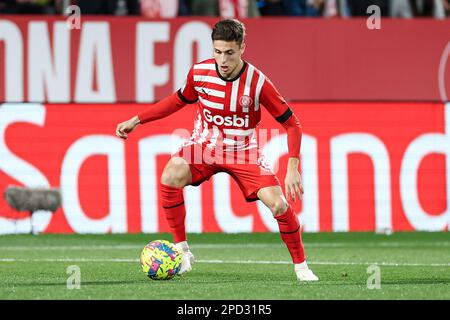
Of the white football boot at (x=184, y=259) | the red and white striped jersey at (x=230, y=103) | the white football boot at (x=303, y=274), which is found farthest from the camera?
the white football boot at (x=184, y=259)

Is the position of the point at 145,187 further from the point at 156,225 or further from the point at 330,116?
the point at 330,116

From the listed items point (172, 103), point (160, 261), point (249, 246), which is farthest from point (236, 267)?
point (249, 246)

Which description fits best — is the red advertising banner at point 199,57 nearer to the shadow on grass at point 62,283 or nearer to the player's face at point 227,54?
the player's face at point 227,54

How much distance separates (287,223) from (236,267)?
1553mm

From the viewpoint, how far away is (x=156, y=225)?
15.4 m

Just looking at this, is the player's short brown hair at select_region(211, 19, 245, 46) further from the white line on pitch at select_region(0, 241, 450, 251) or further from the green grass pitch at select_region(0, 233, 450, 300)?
the white line on pitch at select_region(0, 241, 450, 251)

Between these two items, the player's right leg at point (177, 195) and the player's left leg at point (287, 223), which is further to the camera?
the player's right leg at point (177, 195)

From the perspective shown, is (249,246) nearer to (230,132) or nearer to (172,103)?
(230,132)

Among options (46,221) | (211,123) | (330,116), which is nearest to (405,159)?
(330,116)

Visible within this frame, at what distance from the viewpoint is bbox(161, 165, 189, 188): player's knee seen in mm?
9812

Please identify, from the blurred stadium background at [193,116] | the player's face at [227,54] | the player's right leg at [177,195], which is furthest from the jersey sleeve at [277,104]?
the blurred stadium background at [193,116]

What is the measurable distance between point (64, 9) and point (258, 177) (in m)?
7.04

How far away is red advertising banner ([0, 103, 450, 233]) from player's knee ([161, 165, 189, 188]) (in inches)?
219

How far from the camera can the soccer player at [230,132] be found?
9.45 metres
